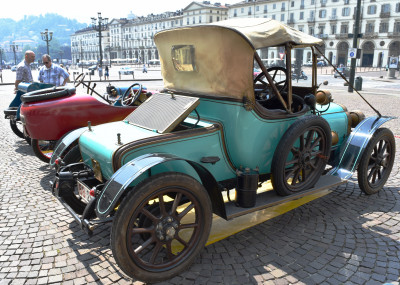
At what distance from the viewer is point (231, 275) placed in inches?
114

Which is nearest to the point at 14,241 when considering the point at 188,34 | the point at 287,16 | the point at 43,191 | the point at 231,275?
the point at 43,191

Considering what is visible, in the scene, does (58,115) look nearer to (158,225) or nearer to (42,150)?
(42,150)

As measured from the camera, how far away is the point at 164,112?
11.1 feet

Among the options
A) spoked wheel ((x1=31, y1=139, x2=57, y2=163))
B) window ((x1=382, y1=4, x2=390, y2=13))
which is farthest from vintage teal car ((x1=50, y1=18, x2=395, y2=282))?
window ((x1=382, y1=4, x2=390, y2=13))

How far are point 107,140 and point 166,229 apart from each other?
1.07 meters

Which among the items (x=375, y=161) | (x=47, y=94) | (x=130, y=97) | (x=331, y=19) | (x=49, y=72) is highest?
(x=331, y=19)

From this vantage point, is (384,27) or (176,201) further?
(384,27)

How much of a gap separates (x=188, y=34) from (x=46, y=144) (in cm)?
448

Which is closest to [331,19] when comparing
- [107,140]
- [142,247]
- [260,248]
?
[260,248]

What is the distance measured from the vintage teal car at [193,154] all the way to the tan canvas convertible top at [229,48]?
10 mm

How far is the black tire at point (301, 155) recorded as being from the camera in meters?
3.44

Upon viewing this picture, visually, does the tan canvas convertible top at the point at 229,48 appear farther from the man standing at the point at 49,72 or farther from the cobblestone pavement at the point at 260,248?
the man standing at the point at 49,72

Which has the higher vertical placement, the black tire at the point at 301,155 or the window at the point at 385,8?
the window at the point at 385,8

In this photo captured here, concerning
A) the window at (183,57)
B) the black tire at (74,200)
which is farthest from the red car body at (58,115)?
the window at (183,57)
